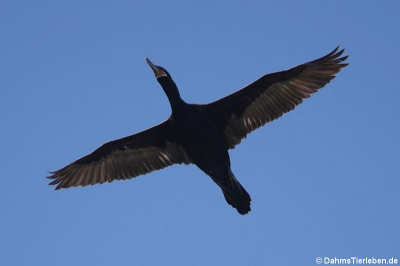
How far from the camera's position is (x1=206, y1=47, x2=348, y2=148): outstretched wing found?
1739cm

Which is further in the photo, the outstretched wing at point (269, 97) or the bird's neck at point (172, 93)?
the outstretched wing at point (269, 97)

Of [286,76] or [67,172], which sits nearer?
[286,76]

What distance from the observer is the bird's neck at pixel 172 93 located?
17.0 meters

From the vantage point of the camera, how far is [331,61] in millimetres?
17281

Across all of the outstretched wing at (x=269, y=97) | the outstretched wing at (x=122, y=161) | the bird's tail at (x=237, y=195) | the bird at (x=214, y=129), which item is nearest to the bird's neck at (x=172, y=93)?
the bird at (x=214, y=129)

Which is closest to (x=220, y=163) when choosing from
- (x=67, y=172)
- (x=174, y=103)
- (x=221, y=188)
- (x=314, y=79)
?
(x=221, y=188)

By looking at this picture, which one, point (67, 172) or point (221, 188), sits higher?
point (67, 172)

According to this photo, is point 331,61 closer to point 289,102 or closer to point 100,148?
point 289,102

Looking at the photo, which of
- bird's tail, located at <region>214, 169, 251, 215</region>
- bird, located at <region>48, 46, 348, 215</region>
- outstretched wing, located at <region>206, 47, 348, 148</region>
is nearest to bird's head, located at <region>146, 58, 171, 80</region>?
bird, located at <region>48, 46, 348, 215</region>

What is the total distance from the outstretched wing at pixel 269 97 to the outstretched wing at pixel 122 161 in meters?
1.43

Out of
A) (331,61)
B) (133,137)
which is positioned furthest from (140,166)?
(331,61)

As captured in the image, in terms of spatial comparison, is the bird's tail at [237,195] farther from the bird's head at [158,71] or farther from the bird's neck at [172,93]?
the bird's head at [158,71]

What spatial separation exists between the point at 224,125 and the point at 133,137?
229cm

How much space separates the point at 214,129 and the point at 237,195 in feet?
5.13
